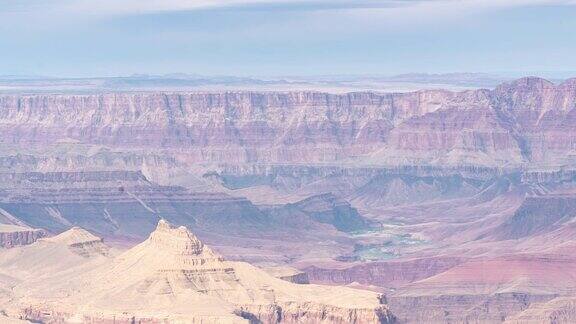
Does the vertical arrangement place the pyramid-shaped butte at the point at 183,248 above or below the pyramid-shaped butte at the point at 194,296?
above

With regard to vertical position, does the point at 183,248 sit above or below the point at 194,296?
above

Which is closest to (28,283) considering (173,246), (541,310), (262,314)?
(173,246)

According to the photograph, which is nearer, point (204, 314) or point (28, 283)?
point (204, 314)

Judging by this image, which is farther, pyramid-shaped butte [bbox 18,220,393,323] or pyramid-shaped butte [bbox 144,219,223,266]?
pyramid-shaped butte [bbox 144,219,223,266]

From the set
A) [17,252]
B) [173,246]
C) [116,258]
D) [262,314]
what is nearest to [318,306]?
[262,314]

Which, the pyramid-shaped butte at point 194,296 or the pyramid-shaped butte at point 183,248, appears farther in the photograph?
the pyramid-shaped butte at point 183,248

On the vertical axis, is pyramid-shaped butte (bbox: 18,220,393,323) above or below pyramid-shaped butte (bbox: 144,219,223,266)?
below

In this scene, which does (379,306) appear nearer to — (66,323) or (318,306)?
(318,306)

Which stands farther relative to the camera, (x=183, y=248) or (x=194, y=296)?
(x=183, y=248)

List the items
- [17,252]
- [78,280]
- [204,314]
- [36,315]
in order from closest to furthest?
[204,314] → [36,315] → [78,280] → [17,252]

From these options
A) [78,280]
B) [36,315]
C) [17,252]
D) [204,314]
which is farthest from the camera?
[17,252]
